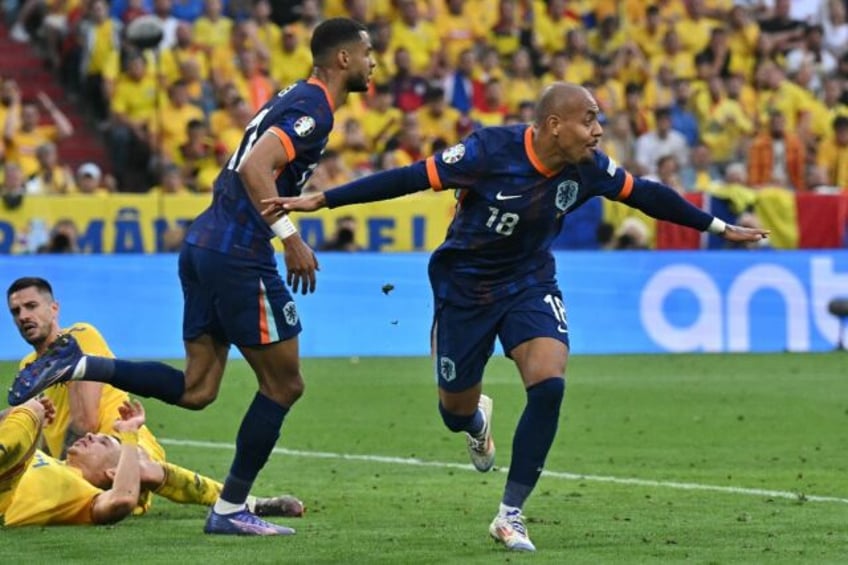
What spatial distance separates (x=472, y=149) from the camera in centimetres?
898

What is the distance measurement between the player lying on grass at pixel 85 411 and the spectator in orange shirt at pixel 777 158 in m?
15.1

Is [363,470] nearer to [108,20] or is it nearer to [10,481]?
[10,481]

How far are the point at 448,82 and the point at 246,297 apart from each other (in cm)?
1591

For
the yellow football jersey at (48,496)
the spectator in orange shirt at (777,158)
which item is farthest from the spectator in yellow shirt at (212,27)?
the yellow football jersey at (48,496)

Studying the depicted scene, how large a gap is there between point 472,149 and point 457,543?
5.87 feet

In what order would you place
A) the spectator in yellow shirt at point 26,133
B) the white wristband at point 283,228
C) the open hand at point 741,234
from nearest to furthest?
the white wristband at point 283,228 → the open hand at point 741,234 → the spectator in yellow shirt at point 26,133

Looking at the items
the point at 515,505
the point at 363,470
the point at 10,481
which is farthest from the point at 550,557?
the point at 363,470

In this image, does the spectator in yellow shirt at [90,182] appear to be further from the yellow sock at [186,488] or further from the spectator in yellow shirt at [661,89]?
the yellow sock at [186,488]

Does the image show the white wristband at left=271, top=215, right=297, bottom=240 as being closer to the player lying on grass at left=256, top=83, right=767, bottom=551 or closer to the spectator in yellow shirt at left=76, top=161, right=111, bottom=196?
the player lying on grass at left=256, top=83, right=767, bottom=551

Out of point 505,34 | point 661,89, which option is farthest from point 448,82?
point 661,89

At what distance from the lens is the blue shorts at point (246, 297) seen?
903 cm

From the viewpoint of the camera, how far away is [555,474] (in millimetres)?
11758

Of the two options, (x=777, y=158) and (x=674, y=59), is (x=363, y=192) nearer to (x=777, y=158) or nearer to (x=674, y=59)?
(x=777, y=158)

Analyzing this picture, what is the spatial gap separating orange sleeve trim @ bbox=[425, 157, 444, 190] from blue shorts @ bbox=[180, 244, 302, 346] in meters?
0.87
